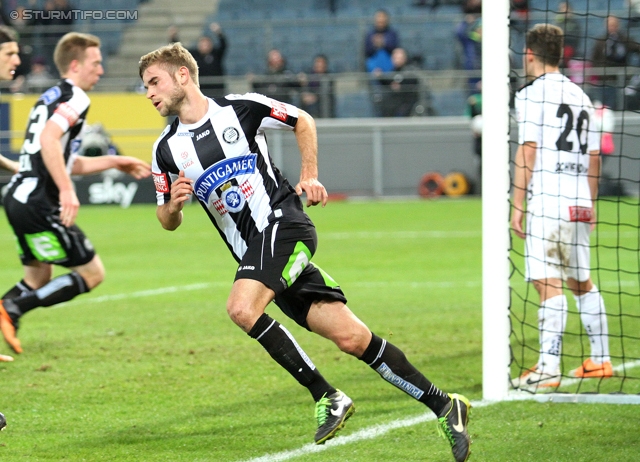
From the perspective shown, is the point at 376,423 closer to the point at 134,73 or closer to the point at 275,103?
A: the point at 275,103

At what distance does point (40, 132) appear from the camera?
284 inches

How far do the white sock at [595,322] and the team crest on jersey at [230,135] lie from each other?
2935 mm

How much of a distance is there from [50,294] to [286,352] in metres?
3.44

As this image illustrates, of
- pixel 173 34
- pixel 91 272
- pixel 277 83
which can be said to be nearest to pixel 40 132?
pixel 91 272

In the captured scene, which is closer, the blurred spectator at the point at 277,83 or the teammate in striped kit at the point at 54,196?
the teammate in striped kit at the point at 54,196

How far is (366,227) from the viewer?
16.6m

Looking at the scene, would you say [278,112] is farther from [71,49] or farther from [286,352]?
[71,49]

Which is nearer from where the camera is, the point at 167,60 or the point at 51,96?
the point at 167,60

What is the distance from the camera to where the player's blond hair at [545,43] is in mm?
6211

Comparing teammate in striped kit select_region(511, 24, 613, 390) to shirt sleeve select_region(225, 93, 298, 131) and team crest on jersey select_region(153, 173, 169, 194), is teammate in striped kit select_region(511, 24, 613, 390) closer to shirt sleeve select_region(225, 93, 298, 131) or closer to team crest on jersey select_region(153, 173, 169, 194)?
shirt sleeve select_region(225, 93, 298, 131)

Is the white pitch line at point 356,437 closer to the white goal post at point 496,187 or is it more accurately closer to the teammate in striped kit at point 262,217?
the teammate in striped kit at point 262,217

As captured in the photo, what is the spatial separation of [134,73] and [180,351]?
764 inches

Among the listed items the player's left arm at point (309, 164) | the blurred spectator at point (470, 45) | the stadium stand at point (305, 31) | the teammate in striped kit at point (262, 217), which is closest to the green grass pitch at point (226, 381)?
the teammate in striped kit at point (262, 217)

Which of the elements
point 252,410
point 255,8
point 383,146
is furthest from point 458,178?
point 252,410
